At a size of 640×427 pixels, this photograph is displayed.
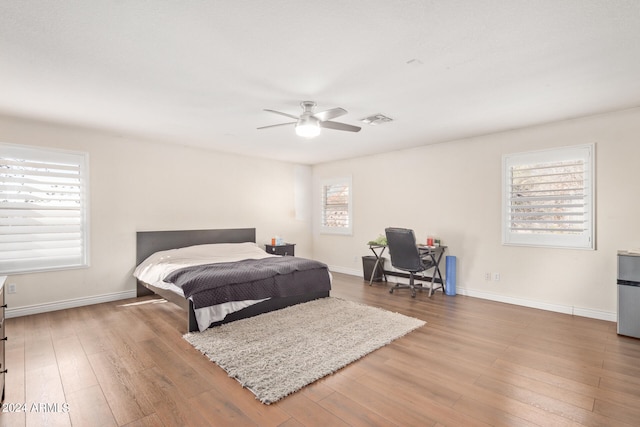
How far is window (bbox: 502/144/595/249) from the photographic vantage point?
3756 mm

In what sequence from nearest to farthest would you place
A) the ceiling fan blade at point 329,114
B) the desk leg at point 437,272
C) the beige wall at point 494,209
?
the ceiling fan blade at point 329,114, the beige wall at point 494,209, the desk leg at point 437,272

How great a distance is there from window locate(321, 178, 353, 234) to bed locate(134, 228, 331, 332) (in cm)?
171

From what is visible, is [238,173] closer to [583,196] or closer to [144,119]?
[144,119]

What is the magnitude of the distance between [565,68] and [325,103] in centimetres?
204

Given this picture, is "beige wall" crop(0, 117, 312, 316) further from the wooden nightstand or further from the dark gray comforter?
the dark gray comforter

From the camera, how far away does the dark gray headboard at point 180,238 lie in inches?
188

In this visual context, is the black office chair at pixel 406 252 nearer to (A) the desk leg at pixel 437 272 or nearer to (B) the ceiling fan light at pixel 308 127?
(A) the desk leg at pixel 437 272

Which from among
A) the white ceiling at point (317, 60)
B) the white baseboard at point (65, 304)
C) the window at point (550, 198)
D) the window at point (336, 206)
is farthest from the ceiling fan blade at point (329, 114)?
the white baseboard at point (65, 304)

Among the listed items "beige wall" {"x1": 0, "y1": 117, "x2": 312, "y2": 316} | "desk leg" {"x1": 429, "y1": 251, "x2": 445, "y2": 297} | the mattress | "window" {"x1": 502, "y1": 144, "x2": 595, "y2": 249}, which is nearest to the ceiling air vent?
"window" {"x1": 502, "y1": 144, "x2": 595, "y2": 249}

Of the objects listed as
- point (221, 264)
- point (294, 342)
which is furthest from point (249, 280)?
point (294, 342)

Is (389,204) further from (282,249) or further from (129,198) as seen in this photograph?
(129,198)

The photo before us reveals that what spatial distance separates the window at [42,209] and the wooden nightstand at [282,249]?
2877 mm

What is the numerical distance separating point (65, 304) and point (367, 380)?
162 inches

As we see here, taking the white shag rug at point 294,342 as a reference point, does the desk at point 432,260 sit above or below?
above
